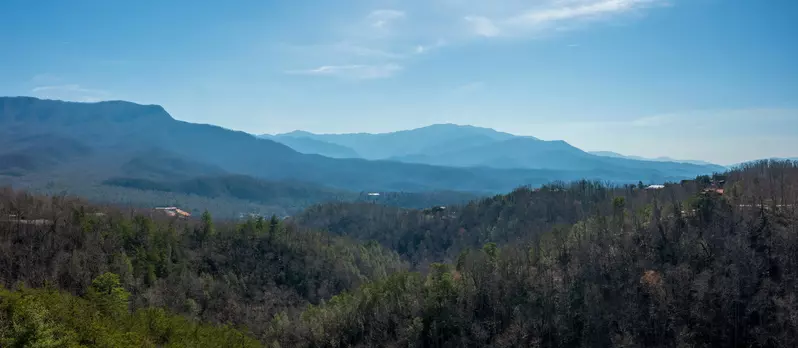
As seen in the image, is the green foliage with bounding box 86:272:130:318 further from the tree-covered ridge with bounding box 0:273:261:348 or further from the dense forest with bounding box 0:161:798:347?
the dense forest with bounding box 0:161:798:347

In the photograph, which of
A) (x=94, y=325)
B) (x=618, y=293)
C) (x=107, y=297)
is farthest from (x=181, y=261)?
(x=618, y=293)

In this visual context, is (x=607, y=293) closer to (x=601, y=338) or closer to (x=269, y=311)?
(x=601, y=338)

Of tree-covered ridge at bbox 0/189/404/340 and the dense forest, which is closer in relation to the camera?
the dense forest

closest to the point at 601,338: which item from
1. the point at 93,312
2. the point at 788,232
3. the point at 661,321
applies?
the point at 661,321

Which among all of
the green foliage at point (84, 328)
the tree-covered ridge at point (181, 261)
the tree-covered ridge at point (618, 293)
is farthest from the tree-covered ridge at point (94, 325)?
the tree-covered ridge at point (618, 293)

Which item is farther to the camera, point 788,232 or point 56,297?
point 788,232

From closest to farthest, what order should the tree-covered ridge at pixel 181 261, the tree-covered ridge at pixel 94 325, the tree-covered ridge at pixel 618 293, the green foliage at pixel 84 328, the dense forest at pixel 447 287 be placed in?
the green foliage at pixel 84 328 → the tree-covered ridge at pixel 94 325 → the dense forest at pixel 447 287 → the tree-covered ridge at pixel 618 293 → the tree-covered ridge at pixel 181 261

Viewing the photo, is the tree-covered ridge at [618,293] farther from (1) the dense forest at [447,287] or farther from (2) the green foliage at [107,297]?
(2) the green foliage at [107,297]

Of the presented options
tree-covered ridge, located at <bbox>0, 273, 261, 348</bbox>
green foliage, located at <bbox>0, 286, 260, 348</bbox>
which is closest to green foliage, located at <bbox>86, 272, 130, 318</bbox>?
tree-covered ridge, located at <bbox>0, 273, 261, 348</bbox>
